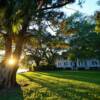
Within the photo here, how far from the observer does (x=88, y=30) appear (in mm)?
68438

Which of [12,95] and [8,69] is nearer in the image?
[12,95]

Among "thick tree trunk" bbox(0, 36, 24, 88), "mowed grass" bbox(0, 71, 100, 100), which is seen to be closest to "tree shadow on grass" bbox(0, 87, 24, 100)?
"mowed grass" bbox(0, 71, 100, 100)

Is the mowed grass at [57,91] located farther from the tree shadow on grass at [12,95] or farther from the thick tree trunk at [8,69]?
the thick tree trunk at [8,69]

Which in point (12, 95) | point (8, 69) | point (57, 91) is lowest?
point (12, 95)

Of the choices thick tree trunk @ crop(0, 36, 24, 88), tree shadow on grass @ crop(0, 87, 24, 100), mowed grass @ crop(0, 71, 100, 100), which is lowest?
tree shadow on grass @ crop(0, 87, 24, 100)

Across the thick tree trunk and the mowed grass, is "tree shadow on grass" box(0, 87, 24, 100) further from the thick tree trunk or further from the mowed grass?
the thick tree trunk

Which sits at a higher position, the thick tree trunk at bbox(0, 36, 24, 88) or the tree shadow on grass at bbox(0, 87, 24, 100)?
the thick tree trunk at bbox(0, 36, 24, 88)

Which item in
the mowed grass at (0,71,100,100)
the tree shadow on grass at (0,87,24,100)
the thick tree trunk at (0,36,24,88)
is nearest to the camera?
the mowed grass at (0,71,100,100)

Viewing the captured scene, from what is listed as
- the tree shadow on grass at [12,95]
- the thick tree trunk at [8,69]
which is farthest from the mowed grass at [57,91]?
Result: the thick tree trunk at [8,69]

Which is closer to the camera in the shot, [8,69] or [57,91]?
[57,91]

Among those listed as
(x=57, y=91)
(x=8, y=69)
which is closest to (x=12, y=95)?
(x=57, y=91)

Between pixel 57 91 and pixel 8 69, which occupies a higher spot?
pixel 8 69

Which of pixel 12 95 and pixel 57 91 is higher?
pixel 57 91

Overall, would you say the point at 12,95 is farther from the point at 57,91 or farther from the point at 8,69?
the point at 8,69
